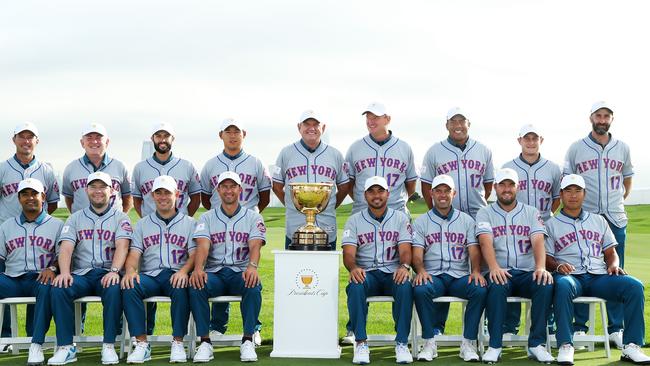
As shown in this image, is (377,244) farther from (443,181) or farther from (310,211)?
(443,181)

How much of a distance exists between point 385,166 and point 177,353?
2478 mm

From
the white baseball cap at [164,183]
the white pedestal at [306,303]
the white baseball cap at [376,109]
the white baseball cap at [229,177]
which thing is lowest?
the white pedestal at [306,303]

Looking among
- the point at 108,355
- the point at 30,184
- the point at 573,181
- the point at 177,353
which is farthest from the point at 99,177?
the point at 573,181

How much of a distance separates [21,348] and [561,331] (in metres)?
4.57

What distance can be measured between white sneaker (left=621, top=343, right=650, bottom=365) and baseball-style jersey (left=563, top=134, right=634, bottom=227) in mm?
1372

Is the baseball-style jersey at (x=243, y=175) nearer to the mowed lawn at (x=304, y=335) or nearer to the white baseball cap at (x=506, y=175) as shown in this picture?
the mowed lawn at (x=304, y=335)

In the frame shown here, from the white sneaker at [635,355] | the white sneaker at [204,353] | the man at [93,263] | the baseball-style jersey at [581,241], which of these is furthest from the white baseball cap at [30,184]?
the white sneaker at [635,355]

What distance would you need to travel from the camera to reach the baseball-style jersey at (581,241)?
689 centimetres

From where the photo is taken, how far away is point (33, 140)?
25.1ft

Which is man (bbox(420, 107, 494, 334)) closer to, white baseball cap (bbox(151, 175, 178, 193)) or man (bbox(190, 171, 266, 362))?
man (bbox(190, 171, 266, 362))

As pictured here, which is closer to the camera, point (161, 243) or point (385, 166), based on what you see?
point (161, 243)

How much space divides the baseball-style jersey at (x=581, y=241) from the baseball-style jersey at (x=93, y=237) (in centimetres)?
361

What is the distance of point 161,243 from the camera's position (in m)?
6.90

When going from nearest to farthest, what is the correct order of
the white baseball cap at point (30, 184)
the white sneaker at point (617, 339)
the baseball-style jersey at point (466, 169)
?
the white baseball cap at point (30, 184) < the white sneaker at point (617, 339) < the baseball-style jersey at point (466, 169)
